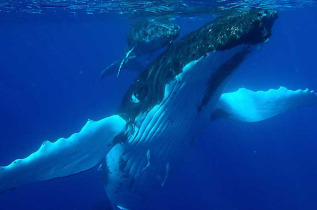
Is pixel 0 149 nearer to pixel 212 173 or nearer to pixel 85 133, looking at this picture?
pixel 212 173

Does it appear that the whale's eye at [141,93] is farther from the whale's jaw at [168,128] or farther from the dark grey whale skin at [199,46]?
the whale's jaw at [168,128]

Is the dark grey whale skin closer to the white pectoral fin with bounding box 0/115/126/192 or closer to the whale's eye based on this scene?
the whale's eye

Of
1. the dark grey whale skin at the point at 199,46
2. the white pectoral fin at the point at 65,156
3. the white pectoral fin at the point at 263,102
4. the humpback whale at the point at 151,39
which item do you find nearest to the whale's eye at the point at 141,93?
the dark grey whale skin at the point at 199,46

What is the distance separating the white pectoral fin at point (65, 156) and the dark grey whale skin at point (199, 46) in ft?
2.37

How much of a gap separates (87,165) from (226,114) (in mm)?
3689

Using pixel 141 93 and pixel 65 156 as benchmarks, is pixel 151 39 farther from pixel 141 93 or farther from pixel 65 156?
pixel 65 156

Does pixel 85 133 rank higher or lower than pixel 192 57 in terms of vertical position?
lower

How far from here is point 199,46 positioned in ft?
16.0

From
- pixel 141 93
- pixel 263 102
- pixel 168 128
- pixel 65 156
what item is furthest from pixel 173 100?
pixel 263 102

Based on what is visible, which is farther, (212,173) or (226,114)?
(212,173)

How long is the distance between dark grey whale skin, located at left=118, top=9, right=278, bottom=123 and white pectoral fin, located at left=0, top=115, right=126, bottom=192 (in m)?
0.72

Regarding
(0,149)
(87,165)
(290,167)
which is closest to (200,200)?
(290,167)

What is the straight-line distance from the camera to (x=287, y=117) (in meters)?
41.6

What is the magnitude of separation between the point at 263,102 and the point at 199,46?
4211mm
